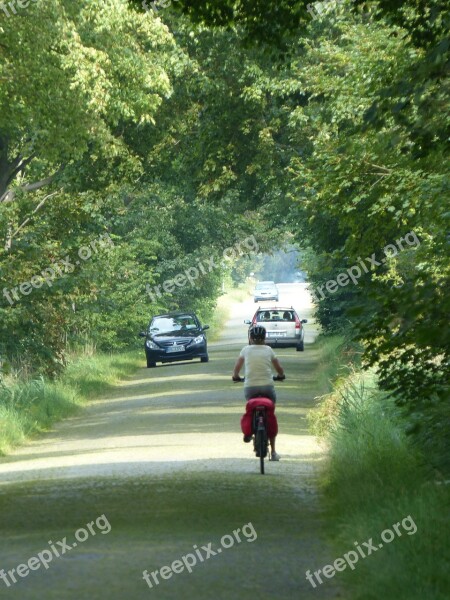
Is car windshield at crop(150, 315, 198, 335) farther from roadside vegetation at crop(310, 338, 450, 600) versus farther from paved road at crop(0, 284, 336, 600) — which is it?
roadside vegetation at crop(310, 338, 450, 600)

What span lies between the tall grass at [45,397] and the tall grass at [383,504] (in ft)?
21.1

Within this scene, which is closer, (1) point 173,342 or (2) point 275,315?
(1) point 173,342

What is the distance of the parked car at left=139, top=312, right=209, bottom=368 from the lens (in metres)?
51.2

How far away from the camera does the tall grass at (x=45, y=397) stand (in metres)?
25.6

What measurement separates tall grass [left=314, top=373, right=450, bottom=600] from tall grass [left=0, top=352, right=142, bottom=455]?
6435 mm

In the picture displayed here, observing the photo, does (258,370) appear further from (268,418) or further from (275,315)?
(275,315)

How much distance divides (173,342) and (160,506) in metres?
36.3

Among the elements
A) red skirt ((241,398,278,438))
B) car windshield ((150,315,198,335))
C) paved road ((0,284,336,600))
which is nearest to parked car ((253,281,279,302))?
car windshield ((150,315,198,335))

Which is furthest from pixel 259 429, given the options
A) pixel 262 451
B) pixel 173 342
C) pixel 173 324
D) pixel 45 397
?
pixel 173 324

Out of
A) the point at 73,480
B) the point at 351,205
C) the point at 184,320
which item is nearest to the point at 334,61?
the point at 351,205

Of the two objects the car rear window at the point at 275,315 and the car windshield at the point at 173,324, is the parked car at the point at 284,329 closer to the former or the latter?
the car rear window at the point at 275,315

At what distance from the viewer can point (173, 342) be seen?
5134 centimetres

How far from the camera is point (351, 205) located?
24266 mm

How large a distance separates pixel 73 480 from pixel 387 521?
6548 millimetres
